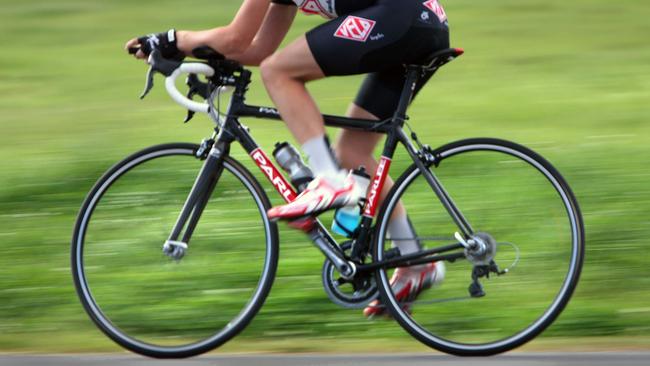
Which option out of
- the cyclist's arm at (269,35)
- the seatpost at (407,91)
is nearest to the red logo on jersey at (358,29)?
the seatpost at (407,91)

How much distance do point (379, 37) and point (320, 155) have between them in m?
0.51

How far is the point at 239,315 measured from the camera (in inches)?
204

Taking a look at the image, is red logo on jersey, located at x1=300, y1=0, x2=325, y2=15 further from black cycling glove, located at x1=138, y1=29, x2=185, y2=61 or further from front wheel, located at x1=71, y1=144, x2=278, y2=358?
front wheel, located at x1=71, y1=144, x2=278, y2=358

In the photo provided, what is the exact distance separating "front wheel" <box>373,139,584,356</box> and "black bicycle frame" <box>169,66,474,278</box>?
0.15 ft

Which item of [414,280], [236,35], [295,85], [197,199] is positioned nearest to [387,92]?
[295,85]

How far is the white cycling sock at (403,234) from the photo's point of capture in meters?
5.19

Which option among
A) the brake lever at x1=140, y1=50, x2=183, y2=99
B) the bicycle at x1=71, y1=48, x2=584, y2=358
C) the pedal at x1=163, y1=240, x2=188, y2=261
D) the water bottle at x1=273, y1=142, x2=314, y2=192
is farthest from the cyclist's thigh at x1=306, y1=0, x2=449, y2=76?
the pedal at x1=163, y1=240, x2=188, y2=261

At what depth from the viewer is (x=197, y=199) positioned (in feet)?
17.1

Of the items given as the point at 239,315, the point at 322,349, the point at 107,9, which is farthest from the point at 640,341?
the point at 107,9

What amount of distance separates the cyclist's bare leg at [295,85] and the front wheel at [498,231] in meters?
0.43

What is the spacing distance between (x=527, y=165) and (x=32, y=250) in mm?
2840

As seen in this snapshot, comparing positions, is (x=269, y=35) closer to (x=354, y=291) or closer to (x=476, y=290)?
(x=354, y=291)

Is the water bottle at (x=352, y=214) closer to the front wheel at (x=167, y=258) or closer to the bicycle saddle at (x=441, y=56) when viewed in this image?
the front wheel at (x=167, y=258)

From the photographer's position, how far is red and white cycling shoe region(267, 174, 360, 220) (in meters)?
4.98
